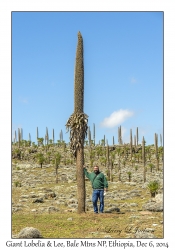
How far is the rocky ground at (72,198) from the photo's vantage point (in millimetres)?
12816

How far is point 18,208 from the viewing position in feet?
58.0

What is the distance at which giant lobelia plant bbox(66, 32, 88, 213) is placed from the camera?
14.9 m

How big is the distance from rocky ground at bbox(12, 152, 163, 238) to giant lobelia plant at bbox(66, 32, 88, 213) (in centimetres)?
115

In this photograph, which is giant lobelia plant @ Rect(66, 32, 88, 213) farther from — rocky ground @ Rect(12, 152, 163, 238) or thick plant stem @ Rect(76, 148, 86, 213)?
rocky ground @ Rect(12, 152, 163, 238)

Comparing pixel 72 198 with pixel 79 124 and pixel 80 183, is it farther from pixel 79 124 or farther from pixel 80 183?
pixel 79 124

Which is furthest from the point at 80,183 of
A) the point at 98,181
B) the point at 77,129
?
the point at 77,129

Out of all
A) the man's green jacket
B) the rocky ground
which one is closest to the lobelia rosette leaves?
the man's green jacket

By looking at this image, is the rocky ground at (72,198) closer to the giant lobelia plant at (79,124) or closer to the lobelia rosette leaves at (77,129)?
the giant lobelia plant at (79,124)

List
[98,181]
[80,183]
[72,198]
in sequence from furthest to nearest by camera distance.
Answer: [72,198]
[80,183]
[98,181]

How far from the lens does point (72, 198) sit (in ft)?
71.1

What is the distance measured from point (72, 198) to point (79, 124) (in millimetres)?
7876

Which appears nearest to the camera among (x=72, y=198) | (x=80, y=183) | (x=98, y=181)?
(x=98, y=181)

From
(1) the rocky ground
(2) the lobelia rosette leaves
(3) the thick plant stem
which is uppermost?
(2) the lobelia rosette leaves

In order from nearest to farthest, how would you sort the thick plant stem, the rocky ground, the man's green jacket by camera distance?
the rocky ground < the man's green jacket < the thick plant stem
